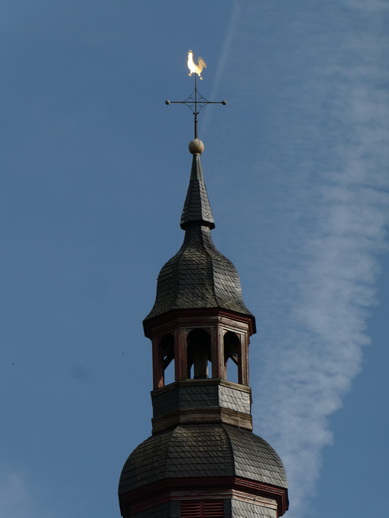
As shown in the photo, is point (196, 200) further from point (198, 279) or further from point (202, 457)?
point (202, 457)

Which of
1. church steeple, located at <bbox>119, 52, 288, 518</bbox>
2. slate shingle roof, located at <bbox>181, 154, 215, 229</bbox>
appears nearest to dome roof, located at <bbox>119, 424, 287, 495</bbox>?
church steeple, located at <bbox>119, 52, 288, 518</bbox>

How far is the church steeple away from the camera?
8944 centimetres

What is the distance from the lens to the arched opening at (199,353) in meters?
93.8

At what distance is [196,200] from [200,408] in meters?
8.19

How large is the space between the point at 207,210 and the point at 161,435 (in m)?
8.87

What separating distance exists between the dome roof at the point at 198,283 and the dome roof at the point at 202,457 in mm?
4238

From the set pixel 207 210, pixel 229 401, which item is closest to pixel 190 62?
pixel 207 210

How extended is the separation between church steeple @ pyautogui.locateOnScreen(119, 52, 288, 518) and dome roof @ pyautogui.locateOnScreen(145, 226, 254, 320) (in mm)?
30

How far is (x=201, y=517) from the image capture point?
293ft

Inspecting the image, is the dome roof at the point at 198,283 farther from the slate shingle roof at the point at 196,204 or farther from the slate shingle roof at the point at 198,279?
the slate shingle roof at the point at 196,204

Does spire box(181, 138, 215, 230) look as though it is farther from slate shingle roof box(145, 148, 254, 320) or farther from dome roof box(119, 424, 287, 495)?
dome roof box(119, 424, 287, 495)

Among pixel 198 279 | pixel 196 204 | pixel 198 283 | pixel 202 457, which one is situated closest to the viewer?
pixel 202 457

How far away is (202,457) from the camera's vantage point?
3538 inches

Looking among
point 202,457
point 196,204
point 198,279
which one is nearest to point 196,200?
point 196,204
